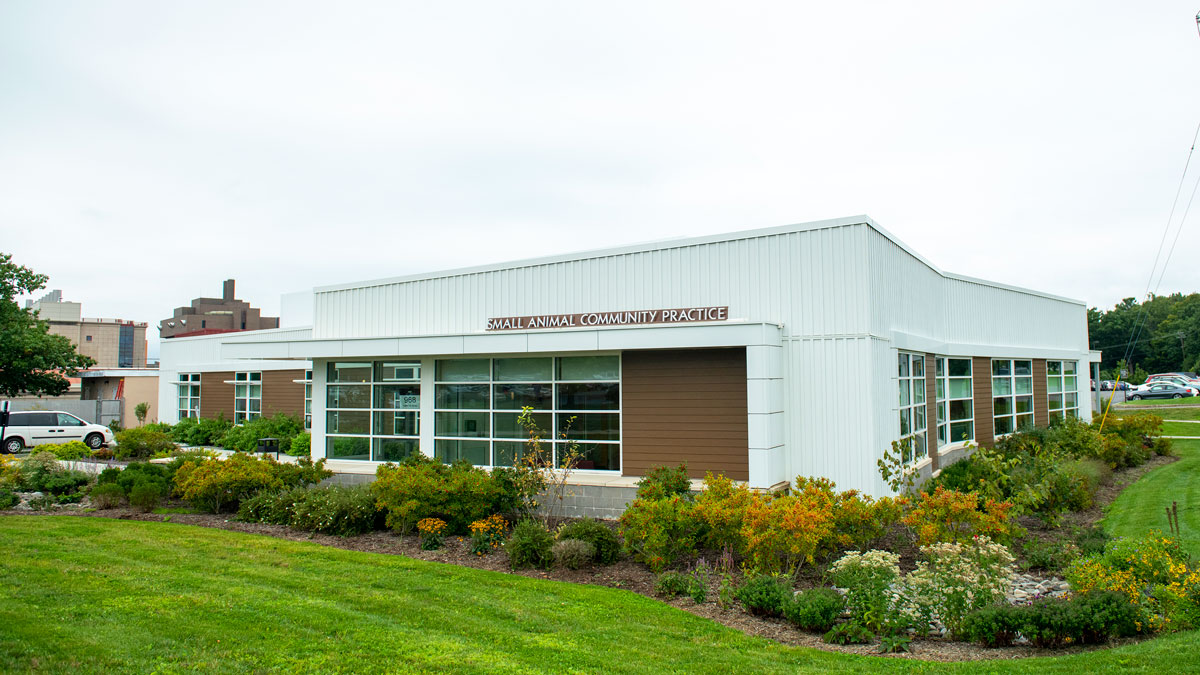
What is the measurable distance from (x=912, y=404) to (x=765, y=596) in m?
8.47

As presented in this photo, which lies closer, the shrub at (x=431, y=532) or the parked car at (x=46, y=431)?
the shrub at (x=431, y=532)

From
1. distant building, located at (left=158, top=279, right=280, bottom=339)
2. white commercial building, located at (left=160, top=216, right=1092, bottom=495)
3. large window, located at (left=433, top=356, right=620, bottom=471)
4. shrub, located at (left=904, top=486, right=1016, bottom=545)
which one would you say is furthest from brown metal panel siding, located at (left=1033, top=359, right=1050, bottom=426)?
distant building, located at (left=158, top=279, right=280, bottom=339)

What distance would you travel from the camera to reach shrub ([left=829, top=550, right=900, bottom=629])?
24.5 feet

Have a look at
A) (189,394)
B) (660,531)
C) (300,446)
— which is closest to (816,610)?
(660,531)

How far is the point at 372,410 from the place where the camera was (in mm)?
17094

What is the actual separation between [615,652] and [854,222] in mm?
9066

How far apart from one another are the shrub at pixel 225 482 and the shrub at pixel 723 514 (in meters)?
8.71

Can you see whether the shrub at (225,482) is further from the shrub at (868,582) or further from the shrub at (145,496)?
the shrub at (868,582)

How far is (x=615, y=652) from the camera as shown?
670 cm

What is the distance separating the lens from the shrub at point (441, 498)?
39.5ft

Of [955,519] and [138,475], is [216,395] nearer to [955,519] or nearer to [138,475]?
[138,475]

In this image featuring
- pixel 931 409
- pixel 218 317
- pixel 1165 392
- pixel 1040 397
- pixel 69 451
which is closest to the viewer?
pixel 931 409

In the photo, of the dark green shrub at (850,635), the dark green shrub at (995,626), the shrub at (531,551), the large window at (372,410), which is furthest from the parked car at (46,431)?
the dark green shrub at (995,626)

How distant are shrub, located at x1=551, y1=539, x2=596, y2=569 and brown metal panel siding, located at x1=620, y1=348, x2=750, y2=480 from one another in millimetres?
3885
